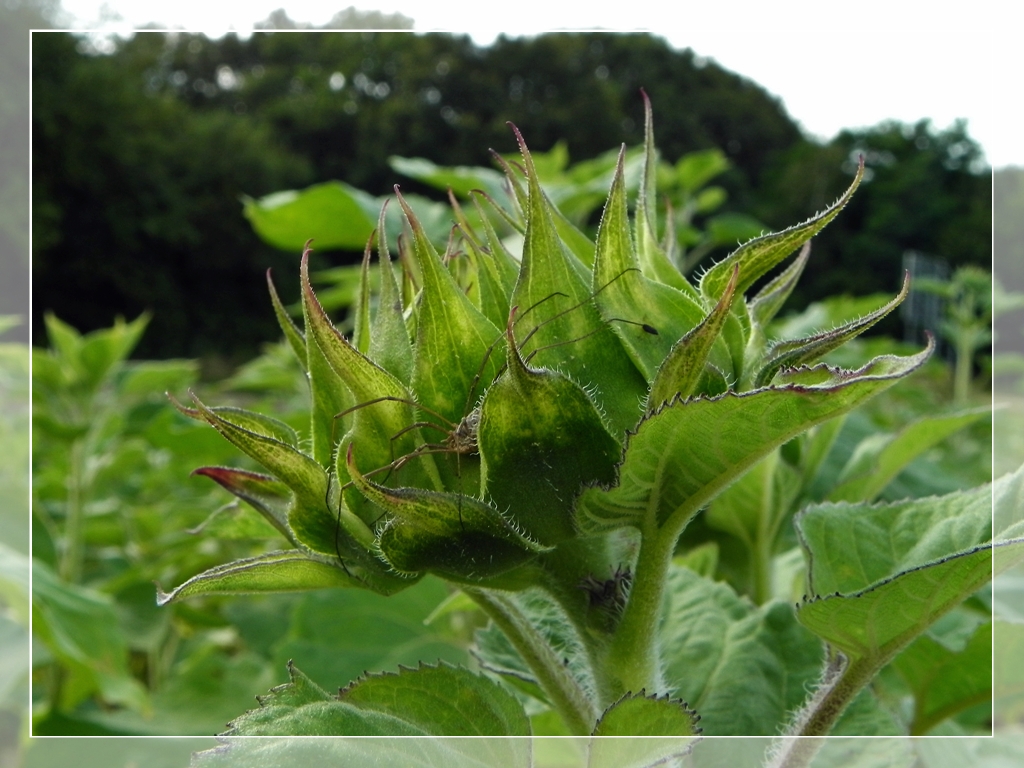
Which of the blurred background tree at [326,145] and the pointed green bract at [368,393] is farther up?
the blurred background tree at [326,145]

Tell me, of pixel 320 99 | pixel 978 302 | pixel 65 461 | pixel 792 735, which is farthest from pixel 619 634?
pixel 320 99

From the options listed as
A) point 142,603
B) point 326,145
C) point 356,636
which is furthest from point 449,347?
point 326,145

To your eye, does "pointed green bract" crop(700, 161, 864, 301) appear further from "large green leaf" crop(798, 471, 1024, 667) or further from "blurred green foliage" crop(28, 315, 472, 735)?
"blurred green foliage" crop(28, 315, 472, 735)

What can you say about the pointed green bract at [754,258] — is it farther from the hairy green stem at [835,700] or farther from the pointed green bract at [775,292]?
the hairy green stem at [835,700]

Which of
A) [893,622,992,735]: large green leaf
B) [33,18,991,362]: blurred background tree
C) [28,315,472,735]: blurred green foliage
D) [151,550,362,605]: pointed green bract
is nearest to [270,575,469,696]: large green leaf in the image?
[28,315,472,735]: blurred green foliage

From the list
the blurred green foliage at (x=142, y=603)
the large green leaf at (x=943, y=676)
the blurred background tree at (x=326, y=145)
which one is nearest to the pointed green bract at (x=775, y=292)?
the large green leaf at (x=943, y=676)

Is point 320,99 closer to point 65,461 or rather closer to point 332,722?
point 65,461

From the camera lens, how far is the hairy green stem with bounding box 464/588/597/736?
1.01ft

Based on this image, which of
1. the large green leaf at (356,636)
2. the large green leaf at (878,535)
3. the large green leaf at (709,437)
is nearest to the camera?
the large green leaf at (709,437)

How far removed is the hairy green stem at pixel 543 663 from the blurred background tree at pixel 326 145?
381 centimetres

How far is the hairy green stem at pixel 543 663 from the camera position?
1.01 ft

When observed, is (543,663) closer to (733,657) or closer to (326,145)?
(733,657)

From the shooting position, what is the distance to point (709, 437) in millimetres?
235

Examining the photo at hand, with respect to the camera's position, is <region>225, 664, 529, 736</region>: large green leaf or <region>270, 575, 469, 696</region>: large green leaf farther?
<region>270, 575, 469, 696</region>: large green leaf
